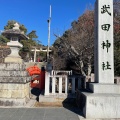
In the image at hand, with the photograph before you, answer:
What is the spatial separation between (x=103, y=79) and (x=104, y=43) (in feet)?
4.41

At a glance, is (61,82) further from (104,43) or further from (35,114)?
(104,43)

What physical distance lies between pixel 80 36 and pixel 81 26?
1382 millimetres

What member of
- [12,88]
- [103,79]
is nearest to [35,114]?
[12,88]

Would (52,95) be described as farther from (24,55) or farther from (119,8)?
(24,55)

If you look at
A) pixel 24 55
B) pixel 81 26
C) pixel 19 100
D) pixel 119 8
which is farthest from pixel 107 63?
pixel 24 55

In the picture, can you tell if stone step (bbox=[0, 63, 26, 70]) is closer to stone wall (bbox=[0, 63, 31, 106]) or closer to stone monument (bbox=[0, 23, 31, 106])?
stone monument (bbox=[0, 23, 31, 106])

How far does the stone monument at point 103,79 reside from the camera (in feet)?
17.9

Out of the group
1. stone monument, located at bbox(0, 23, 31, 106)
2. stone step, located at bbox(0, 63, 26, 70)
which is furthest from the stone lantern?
stone monument, located at bbox(0, 23, 31, 106)

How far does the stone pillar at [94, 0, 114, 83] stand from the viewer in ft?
21.0

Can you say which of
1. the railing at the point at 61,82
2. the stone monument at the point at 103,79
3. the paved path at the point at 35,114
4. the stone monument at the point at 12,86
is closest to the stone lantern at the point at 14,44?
the stone monument at the point at 12,86

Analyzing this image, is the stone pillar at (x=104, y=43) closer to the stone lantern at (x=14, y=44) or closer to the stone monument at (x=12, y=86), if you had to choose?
the stone monument at (x=12, y=86)

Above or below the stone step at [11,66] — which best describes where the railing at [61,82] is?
below

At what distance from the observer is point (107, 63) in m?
6.42

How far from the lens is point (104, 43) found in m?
6.51
